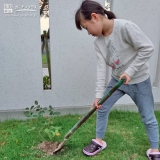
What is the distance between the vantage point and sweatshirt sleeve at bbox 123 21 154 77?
5.72 feet

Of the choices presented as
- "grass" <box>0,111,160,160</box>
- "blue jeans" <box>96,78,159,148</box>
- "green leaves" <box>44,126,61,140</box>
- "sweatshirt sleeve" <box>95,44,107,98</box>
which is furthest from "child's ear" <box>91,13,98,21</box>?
"grass" <box>0,111,160,160</box>

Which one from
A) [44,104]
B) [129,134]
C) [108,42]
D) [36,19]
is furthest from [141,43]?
[44,104]

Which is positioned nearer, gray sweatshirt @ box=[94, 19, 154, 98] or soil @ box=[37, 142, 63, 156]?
gray sweatshirt @ box=[94, 19, 154, 98]

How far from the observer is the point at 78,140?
2.50 m

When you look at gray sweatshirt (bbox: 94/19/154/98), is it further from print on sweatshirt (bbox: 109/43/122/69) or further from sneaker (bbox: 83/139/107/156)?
sneaker (bbox: 83/139/107/156)

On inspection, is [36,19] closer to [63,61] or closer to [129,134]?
[63,61]

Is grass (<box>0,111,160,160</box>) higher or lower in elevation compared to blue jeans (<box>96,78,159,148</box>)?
lower

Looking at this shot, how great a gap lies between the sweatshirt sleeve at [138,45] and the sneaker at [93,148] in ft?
2.99

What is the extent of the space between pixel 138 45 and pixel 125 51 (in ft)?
0.54

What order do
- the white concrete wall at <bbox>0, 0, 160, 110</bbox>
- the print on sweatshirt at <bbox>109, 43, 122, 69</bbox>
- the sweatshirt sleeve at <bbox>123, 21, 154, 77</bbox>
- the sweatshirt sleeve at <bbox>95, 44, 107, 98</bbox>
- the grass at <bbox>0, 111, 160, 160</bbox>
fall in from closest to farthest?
the sweatshirt sleeve at <bbox>123, 21, 154, 77</bbox>, the print on sweatshirt at <bbox>109, 43, 122, 69</bbox>, the sweatshirt sleeve at <bbox>95, 44, 107, 98</bbox>, the grass at <bbox>0, 111, 160, 160</bbox>, the white concrete wall at <bbox>0, 0, 160, 110</bbox>

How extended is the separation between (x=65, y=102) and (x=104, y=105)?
117 centimetres

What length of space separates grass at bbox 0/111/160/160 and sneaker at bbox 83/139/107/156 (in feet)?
0.13

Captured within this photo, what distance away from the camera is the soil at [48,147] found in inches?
89.8

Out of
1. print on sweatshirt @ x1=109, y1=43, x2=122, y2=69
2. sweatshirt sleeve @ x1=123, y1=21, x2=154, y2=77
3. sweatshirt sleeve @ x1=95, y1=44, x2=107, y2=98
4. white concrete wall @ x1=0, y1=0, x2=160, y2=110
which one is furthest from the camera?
white concrete wall @ x1=0, y1=0, x2=160, y2=110
